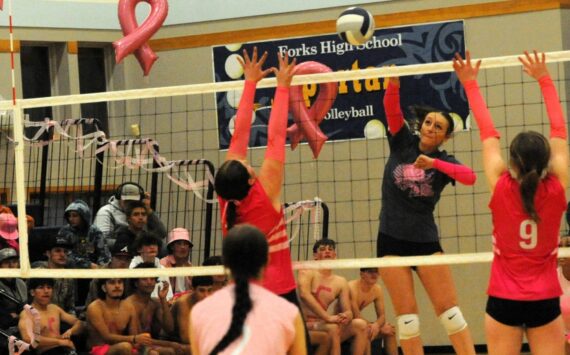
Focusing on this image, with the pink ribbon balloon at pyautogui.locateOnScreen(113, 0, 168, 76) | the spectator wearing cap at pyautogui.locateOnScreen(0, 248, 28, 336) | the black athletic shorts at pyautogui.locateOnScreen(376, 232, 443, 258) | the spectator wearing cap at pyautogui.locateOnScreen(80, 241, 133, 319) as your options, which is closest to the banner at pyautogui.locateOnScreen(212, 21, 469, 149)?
the pink ribbon balloon at pyautogui.locateOnScreen(113, 0, 168, 76)

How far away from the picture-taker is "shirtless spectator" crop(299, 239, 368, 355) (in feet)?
35.9

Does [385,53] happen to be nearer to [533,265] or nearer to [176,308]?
[176,308]

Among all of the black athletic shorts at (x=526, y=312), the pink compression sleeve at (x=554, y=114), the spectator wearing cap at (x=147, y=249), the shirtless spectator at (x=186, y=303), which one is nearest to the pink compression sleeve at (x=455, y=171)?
the pink compression sleeve at (x=554, y=114)

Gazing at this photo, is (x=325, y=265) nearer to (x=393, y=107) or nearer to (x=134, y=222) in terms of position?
(x=393, y=107)

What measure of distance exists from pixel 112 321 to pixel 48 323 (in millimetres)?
575

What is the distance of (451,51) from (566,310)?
194 inches

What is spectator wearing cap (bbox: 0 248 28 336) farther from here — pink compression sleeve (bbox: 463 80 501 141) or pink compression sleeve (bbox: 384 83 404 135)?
pink compression sleeve (bbox: 463 80 501 141)

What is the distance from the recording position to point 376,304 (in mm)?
11938

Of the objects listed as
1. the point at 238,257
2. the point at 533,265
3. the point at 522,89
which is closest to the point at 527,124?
the point at 522,89

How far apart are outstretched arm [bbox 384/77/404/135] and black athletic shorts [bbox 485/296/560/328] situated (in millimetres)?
1859

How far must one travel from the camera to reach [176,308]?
34.5 ft

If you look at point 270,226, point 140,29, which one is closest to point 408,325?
point 270,226

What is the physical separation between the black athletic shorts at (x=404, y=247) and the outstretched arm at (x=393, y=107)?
0.74 metres

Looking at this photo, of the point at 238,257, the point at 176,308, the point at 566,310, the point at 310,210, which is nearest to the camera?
the point at 238,257
